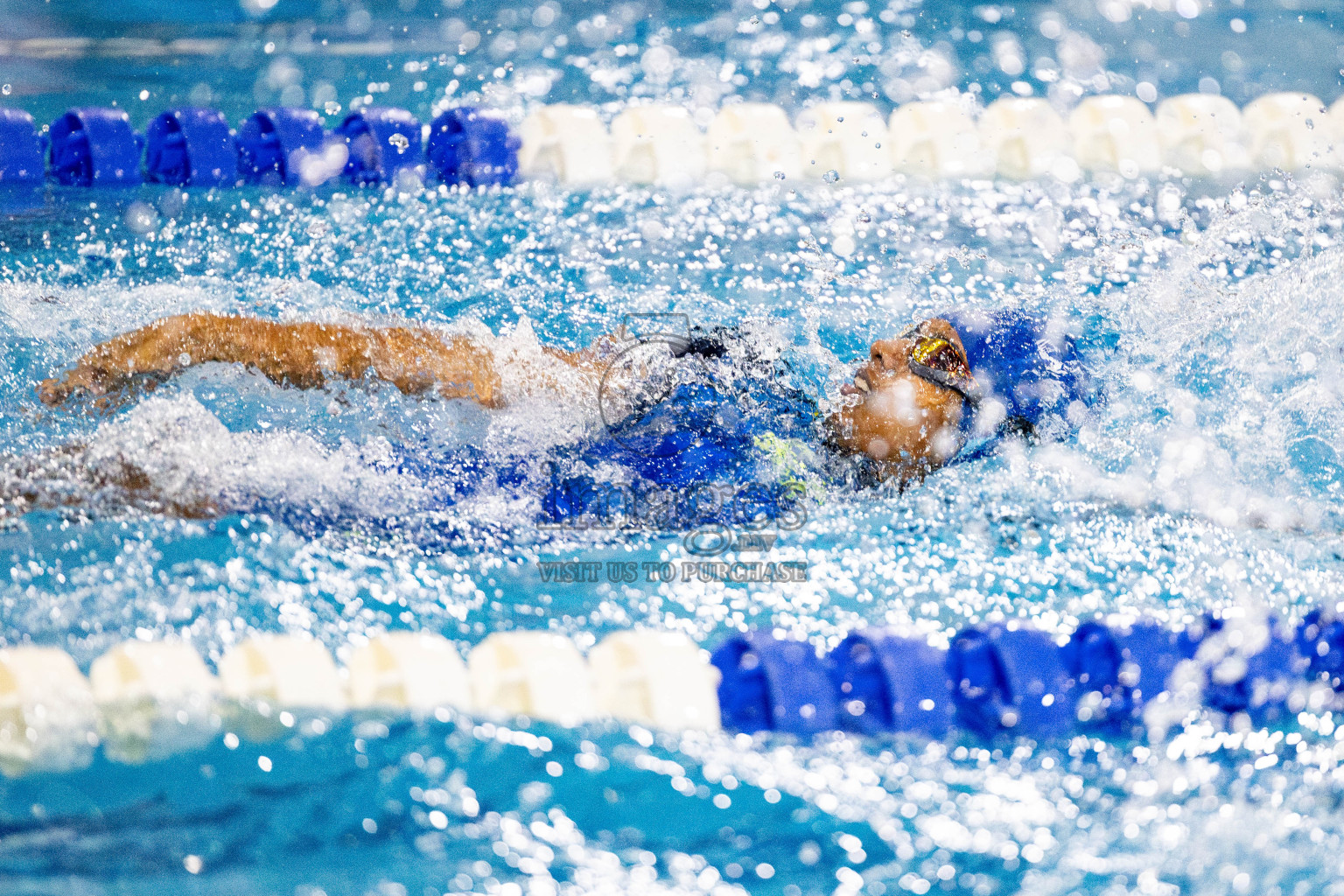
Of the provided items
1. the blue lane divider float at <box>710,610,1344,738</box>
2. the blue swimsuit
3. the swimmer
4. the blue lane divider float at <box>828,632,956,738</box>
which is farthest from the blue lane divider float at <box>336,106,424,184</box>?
the blue lane divider float at <box>828,632,956,738</box>

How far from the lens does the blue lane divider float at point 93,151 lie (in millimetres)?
3568

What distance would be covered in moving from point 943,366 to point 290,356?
134 centimetres

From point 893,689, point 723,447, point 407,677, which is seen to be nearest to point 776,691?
point 893,689

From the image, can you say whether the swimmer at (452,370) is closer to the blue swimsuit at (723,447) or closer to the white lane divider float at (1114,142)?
the blue swimsuit at (723,447)

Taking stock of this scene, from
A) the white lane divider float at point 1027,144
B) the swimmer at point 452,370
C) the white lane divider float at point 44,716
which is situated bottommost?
the white lane divider float at point 44,716

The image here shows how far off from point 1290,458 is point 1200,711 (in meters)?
1.08

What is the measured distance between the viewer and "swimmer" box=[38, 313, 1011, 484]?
217 cm

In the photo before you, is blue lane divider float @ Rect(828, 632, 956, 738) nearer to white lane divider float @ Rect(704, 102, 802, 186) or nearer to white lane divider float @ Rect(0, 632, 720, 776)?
white lane divider float @ Rect(0, 632, 720, 776)

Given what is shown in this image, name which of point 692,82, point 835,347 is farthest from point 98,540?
point 692,82

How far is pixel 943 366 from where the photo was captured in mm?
2326

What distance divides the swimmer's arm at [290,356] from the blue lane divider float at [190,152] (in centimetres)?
162

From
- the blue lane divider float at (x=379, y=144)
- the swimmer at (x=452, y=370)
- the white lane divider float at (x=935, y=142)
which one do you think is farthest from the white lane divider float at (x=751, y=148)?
the swimmer at (x=452, y=370)

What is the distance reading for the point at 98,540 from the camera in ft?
6.73

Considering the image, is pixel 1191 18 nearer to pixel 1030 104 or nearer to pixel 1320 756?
pixel 1030 104
